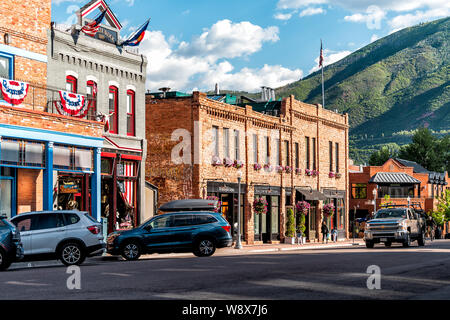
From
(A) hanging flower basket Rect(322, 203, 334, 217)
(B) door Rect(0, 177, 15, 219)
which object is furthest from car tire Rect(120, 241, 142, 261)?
(A) hanging flower basket Rect(322, 203, 334, 217)

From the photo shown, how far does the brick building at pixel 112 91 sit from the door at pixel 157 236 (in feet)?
22.3

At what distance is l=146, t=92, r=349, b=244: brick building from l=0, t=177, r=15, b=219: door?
12756mm

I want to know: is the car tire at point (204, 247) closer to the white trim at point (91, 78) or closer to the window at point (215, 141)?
the white trim at point (91, 78)

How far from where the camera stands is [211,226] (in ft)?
87.6

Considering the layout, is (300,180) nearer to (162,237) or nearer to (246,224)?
(246,224)

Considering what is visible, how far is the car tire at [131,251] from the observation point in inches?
1014

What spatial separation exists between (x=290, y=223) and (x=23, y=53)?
2604 cm

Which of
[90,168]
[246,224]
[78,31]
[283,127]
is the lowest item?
[246,224]

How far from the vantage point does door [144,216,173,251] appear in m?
25.9

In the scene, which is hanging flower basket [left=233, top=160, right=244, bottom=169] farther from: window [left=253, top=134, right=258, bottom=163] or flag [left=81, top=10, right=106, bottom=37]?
flag [left=81, top=10, right=106, bottom=37]

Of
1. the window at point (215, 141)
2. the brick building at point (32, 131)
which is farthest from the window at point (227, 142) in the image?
the brick building at point (32, 131)
